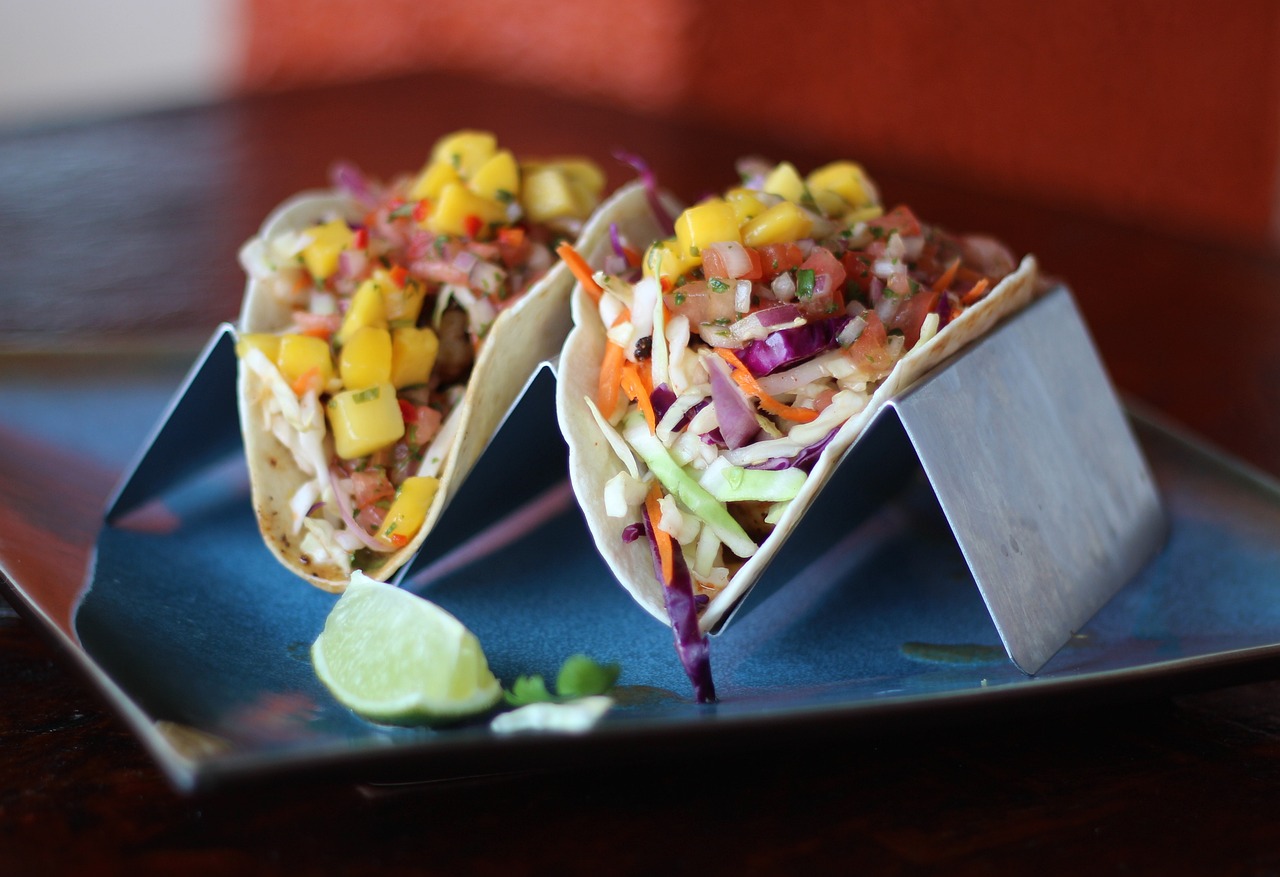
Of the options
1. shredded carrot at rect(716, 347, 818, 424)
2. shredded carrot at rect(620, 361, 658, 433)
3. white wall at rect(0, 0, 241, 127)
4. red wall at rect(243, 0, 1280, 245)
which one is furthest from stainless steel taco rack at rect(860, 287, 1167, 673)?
white wall at rect(0, 0, 241, 127)

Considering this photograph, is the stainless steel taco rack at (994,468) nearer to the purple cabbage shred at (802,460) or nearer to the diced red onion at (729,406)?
the purple cabbage shred at (802,460)

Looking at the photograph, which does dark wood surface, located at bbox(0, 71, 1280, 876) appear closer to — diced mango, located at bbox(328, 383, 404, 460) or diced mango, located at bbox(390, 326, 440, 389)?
diced mango, located at bbox(328, 383, 404, 460)

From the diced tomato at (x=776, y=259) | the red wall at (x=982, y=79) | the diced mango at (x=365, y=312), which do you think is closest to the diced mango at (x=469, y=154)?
the diced mango at (x=365, y=312)

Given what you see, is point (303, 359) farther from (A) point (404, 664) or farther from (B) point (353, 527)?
(A) point (404, 664)

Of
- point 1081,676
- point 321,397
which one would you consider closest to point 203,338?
point 321,397

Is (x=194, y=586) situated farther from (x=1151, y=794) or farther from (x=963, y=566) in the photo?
(x=1151, y=794)
